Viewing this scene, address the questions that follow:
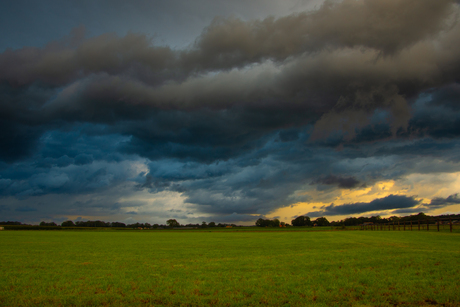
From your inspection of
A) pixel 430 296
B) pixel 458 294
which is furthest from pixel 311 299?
pixel 458 294

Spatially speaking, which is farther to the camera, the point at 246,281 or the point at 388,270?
the point at 388,270

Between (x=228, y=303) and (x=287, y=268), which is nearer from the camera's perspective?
(x=228, y=303)

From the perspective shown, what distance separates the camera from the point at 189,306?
8.34 metres

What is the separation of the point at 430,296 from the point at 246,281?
241 inches

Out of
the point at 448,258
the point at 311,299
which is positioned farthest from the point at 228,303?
the point at 448,258

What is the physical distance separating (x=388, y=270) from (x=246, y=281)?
678cm

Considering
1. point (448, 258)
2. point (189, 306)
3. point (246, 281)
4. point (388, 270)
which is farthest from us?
point (448, 258)

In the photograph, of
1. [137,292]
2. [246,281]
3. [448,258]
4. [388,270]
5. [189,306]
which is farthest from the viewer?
[448,258]

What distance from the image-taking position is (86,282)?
11.5 metres

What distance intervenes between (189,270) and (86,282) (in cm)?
462

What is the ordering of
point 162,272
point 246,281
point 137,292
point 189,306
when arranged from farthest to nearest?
point 162,272 → point 246,281 → point 137,292 → point 189,306

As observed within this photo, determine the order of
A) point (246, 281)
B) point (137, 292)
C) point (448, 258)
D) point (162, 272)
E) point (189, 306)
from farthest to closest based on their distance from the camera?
point (448, 258) < point (162, 272) < point (246, 281) < point (137, 292) < point (189, 306)

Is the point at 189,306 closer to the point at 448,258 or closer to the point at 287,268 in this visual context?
the point at 287,268

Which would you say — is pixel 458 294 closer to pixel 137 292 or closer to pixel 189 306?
pixel 189 306
